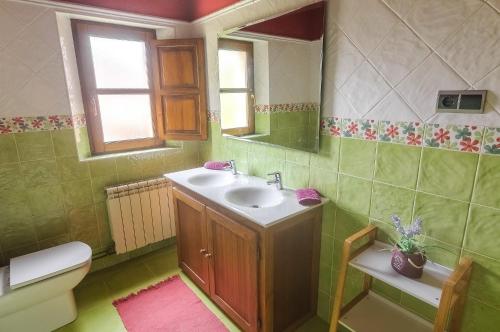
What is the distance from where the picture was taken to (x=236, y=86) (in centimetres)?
214

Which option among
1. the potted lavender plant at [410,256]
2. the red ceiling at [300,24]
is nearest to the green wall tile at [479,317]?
the potted lavender plant at [410,256]

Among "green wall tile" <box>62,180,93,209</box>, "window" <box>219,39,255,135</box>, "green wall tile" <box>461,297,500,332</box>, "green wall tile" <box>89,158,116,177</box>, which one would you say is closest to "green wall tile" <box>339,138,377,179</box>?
"green wall tile" <box>461,297,500,332</box>

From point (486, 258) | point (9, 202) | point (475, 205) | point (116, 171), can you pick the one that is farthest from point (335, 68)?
point (9, 202)

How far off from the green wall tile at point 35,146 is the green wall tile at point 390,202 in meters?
2.12

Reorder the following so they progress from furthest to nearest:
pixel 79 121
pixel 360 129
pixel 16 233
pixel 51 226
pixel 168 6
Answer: pixel 168 6 → pixel 79 121 → pixel 51 226 → pixel 16 233 → pixel 360 129

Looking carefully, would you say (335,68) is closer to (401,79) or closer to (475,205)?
(401,79)

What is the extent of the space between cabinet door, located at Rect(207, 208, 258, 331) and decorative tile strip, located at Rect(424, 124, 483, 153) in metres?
0.89

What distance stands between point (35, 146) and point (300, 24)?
1900 mm

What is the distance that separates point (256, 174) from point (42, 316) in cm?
161

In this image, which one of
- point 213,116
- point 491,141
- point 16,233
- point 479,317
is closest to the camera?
point 491,141

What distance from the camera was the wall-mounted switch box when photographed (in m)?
1.01

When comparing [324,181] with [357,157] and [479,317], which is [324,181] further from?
[479,317]

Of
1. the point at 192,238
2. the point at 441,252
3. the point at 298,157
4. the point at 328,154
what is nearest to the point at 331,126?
the point at 328,154

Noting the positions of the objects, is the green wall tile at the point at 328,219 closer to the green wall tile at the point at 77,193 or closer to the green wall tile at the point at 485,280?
the green wall tile at the point at 485,280
